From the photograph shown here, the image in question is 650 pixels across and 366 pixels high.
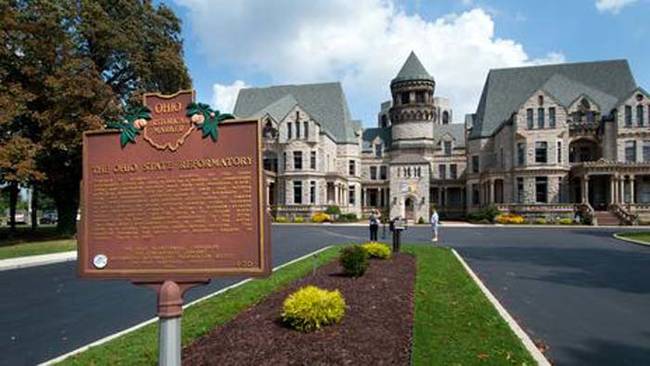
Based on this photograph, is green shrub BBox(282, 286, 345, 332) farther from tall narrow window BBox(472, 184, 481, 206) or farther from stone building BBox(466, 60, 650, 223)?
tall narrow window BBox(472, 184, 481, 206)

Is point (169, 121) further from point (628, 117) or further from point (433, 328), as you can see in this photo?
point (628, 117)

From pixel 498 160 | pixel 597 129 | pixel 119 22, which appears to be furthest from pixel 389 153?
pixel 119 22

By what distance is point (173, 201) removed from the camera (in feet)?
15.3

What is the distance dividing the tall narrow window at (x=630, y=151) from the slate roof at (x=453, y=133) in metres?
24.5

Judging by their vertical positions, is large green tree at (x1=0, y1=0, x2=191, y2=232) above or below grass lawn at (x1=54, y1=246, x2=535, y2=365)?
above

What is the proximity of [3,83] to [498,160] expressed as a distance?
171 feet

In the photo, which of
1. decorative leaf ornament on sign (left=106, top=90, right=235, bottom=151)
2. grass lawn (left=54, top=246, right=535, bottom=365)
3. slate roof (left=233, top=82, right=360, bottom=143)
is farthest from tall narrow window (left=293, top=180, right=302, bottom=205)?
decorative leaf ornament on sign (left=106, top=90, right=235, bottom=151)

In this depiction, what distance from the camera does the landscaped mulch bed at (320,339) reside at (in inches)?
241

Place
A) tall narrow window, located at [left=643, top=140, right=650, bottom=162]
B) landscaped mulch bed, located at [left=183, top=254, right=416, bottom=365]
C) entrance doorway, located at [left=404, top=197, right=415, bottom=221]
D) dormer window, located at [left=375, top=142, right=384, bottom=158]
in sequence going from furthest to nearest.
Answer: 1. dormer window, located at [left=375, top=142, right=384, bottom=158]
2. entrance doorway, located at [left=404, top=197, right=415, bottom=221]
3. tall narrow window, located at [left=643, top=140, right=650, bottom=162]
4. landscaped mulch bed, located at [left=183, top=254, right=416, bottom=365]

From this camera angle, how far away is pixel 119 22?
3084cm

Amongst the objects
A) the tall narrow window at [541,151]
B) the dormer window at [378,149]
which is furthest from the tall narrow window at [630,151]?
the dormer window at [378,149]

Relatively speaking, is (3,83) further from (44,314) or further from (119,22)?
(44,314)

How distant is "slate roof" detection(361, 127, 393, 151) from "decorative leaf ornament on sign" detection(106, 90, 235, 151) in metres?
68.9

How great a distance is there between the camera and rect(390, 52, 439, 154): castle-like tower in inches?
2665
